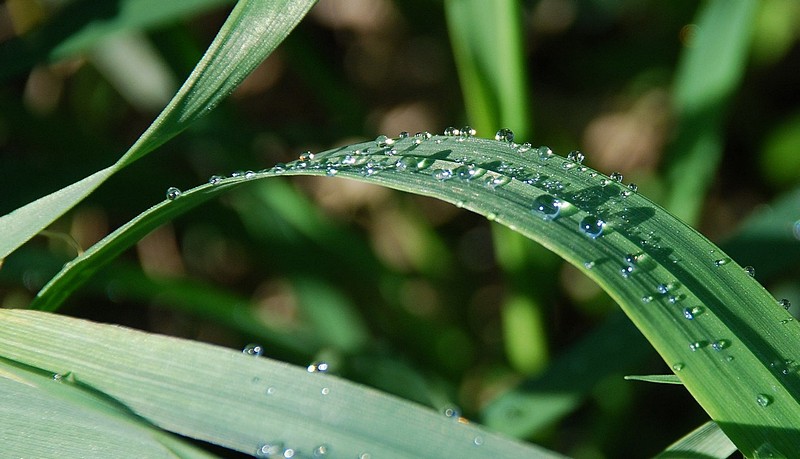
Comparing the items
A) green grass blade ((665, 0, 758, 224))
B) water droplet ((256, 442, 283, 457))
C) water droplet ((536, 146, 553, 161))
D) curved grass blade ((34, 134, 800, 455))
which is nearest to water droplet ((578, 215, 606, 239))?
curved grass blade ((34, 134, 800, 455))

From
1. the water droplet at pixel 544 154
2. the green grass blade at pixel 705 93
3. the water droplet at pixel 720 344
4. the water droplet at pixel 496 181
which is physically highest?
the green grass blade at pixel 705 93

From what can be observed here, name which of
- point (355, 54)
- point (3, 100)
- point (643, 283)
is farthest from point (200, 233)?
point (643, 283)

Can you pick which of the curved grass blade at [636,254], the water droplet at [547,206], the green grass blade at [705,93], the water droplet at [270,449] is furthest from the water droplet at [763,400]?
the green grass blade at [705,93]

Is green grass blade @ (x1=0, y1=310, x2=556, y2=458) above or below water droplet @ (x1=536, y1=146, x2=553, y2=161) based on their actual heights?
below

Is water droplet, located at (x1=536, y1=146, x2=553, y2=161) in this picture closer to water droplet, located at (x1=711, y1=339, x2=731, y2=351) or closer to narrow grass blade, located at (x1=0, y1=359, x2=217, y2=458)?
water droplet, located at (x1=711, y1=339, x2=731, y2=351)

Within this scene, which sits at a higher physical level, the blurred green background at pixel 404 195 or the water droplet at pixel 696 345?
the blurred green background at pixel 404 195

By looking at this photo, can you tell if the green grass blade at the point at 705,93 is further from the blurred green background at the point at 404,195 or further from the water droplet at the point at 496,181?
the water droplet at the point at 496,181

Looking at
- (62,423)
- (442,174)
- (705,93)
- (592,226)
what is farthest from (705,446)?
(705,93)
